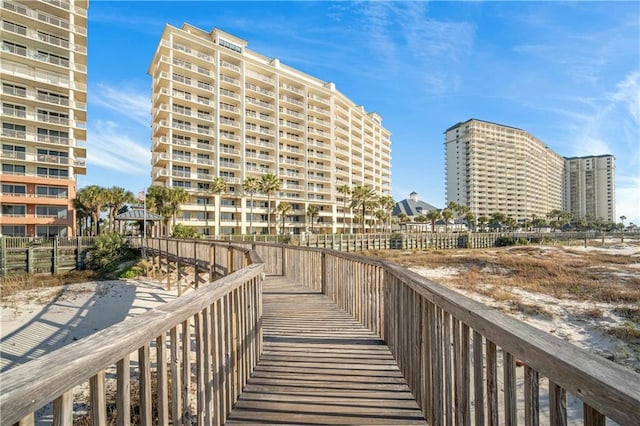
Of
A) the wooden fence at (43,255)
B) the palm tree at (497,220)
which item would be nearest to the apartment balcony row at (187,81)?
the wooden fence at (43,255)

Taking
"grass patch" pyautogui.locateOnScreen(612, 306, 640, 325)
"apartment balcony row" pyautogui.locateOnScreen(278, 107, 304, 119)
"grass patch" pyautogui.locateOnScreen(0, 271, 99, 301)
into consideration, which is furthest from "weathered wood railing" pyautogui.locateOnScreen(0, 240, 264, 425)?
"apartment balcony row" pyautogui.locateOnScreen(278, 107, 304, 119)

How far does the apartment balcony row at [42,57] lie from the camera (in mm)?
36312

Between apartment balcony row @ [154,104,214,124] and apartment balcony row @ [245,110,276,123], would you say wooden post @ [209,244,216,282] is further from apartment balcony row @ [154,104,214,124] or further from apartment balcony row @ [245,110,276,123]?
apartment balcony row @ [245,110,276,123]

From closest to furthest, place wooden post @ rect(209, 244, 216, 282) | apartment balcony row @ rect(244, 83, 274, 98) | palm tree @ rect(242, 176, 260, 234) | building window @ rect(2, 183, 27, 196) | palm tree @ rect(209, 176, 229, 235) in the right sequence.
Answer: wooden post @ rect(209, 244, 216, 282) < building window @ rect(2, 183, 27, 196) < palm tree @ rect(209, 176, 229, 235) < palm tree @ rect(242, 176, 260, 234) < apartment balcony row @ rect(244, 83, 274, 98)

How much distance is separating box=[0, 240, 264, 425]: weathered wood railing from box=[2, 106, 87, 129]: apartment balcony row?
4823 cm

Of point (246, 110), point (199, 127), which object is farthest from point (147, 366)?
point (246, 110)

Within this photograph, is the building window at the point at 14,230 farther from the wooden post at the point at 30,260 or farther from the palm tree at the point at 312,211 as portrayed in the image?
the palm tree at the point at 312,211

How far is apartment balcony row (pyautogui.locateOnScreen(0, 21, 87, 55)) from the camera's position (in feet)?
119

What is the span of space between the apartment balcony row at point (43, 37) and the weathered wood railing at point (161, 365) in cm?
5150

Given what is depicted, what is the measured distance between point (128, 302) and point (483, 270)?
25113mm

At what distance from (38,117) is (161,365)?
50.2 metres

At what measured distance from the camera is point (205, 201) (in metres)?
50.2

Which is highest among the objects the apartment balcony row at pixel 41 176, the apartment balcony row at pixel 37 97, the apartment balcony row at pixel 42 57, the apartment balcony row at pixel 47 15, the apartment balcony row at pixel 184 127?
the apartment balcony row at pixel 47 15

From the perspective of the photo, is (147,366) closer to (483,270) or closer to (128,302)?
(128,302)
